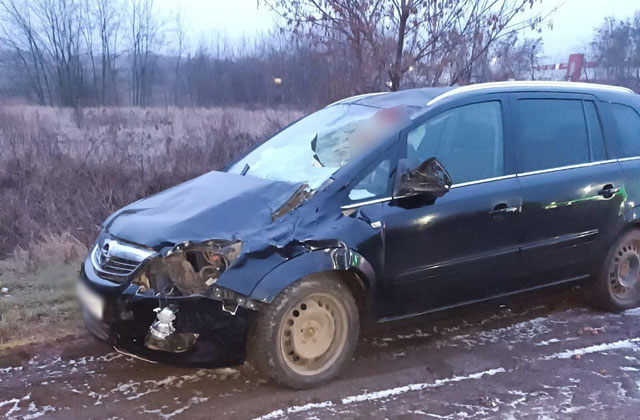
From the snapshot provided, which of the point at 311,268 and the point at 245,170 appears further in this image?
the point at 245,170


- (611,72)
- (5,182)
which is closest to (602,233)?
(5,182)

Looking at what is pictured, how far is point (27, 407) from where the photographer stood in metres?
3.27

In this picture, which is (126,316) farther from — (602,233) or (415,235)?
(602,233)

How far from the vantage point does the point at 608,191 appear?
4.50 metres

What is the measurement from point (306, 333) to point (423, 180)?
120 cm

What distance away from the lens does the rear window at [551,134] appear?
4.21 meters

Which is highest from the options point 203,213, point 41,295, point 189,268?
point 203,213

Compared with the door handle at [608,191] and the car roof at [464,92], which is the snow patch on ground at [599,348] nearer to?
the door handle at [608,191]

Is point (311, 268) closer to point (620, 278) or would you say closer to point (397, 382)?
point (397, 382)

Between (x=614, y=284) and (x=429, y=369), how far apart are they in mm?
2139

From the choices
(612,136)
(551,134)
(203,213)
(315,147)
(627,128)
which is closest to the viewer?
(203,213)

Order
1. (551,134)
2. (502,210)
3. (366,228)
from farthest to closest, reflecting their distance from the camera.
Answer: (551,134) → (502,210) → (366,228)

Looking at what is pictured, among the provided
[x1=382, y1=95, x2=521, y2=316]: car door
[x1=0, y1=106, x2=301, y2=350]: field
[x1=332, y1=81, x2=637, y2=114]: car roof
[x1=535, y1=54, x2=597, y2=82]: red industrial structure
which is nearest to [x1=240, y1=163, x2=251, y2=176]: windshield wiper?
[x1=0, y1=106, x2=301, y2=350]: field

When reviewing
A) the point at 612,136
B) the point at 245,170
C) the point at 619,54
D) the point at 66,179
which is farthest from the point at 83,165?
the point at 619,54
